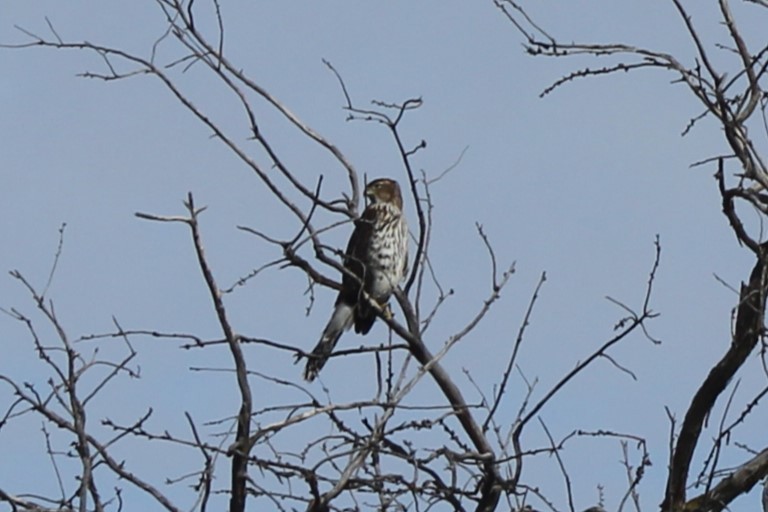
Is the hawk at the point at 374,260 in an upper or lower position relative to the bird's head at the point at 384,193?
lower

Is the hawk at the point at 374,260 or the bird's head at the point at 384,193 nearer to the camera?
the hawk at the point at 374,260

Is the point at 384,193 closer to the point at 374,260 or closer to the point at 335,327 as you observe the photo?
the point at 374,260

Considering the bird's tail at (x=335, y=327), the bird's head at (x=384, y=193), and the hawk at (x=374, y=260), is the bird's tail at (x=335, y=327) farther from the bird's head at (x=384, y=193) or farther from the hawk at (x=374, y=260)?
the bird's head at (x=384, y=193)

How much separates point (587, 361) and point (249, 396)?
1253 mm

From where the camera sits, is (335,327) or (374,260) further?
(374,260)

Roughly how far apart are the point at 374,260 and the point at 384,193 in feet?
2.08

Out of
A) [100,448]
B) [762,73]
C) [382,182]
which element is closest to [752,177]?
[762,73]

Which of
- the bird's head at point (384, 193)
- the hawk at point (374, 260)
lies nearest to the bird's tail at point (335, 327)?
the hawk at point (374, 260)

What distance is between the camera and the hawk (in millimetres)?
7820

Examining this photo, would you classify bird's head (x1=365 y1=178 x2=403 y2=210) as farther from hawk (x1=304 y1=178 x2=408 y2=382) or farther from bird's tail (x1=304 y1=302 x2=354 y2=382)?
bird's tail (x1=304 y1=302 x2=354 y2=382)

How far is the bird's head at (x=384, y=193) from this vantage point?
8.80 meters

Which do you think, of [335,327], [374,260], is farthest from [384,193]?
[335,327]

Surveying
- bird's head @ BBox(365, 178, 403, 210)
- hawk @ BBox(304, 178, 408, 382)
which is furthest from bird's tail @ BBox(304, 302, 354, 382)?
Result: bird's head @ BBox(365, 178, 403, 210)

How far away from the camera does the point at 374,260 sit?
8.29 meters
